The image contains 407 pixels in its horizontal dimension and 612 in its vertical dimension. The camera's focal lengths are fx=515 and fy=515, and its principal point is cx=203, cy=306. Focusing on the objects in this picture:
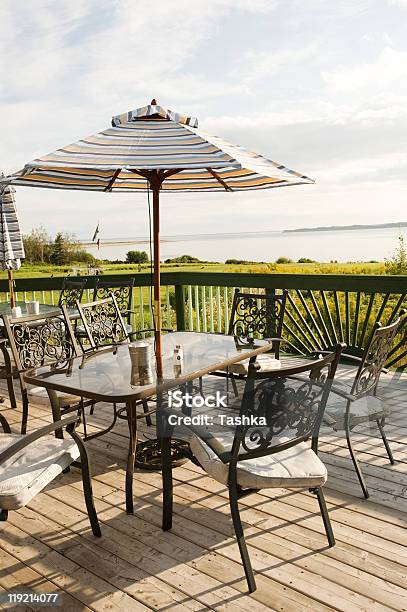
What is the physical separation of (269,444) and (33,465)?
1.13 m

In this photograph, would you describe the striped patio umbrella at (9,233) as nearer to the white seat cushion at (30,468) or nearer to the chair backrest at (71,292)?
the chair backrest at (71,292)

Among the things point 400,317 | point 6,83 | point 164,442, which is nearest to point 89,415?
point 164,442

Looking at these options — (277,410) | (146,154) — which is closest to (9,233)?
(146,154)

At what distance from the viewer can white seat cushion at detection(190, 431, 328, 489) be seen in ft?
7.33

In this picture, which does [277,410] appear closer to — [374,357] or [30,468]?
[374,357]

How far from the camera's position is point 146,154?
2.68 meters

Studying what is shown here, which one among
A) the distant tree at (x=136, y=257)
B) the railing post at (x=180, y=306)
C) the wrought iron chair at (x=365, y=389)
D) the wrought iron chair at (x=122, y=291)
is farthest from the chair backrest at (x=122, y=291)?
the distant tree at (x=136, y=257)

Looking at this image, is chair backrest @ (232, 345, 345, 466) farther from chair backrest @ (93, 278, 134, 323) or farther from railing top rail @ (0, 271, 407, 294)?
chair backrest @ (93, 278, 134, 323)

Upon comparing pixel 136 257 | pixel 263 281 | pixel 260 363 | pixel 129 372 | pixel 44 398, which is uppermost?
pixel 136 257

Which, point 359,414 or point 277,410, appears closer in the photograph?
point 277,410

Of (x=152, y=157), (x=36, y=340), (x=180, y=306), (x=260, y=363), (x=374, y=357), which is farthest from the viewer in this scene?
(x=180, y=306)

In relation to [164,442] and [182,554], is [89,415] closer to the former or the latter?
[164,442]

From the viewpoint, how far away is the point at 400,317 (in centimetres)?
308

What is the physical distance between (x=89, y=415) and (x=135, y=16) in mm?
5363
